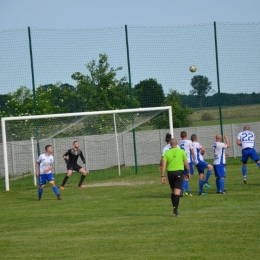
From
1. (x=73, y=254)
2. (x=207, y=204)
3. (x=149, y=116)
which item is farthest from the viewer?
(x=149, y=116)

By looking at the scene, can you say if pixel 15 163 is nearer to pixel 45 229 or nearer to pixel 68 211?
pixel 68 211

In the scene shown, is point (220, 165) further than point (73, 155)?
No

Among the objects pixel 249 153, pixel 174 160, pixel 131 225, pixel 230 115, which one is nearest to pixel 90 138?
pixel 230 115

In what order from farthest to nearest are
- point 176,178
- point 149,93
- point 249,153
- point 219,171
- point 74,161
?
point 149,93 → point 74,161 → point 249,153 → point 219,171 → point 176,178

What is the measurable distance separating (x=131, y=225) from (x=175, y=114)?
20.1 meters

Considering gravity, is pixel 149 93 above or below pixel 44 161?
above

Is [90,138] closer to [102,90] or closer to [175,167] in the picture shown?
[102,90]

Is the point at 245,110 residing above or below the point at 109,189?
above

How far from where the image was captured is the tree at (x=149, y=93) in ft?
107

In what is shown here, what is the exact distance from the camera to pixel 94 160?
31406mm

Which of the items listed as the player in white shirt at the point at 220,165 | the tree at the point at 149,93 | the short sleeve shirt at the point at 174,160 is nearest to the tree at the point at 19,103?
the tree at the point at 149,93

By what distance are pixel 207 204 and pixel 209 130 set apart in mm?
16854

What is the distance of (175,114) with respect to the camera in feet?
116

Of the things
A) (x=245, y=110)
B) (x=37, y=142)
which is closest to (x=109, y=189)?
(x=37, y=142)
